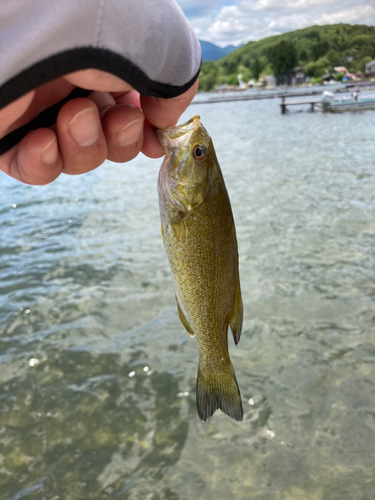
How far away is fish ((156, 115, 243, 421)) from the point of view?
1995 mm

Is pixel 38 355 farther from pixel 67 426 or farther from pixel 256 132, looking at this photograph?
pixel 256 132

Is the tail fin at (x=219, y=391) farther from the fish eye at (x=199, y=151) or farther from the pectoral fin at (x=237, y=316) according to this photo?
the fish eye at (x=199, y=151)

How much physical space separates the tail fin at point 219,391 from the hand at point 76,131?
4.42 ft

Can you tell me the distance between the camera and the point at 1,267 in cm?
835

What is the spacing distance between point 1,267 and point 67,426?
5.09m

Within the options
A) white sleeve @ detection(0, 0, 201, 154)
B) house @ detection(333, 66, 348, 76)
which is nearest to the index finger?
white sleeve @ detection(0, 0, 201, 154)

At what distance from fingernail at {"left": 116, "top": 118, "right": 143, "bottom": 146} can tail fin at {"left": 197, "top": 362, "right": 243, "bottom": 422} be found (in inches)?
53.1

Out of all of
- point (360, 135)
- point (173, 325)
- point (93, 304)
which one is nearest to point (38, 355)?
point (93, 304)

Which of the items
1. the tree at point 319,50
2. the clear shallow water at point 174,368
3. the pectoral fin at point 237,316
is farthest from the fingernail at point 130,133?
the tree at point 319,50

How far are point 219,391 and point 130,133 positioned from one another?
1.53 meters

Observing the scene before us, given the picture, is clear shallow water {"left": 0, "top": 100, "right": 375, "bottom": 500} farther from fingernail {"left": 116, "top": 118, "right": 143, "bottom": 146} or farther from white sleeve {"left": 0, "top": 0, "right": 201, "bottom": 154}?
white sleeve {"left": 0, "top": 0, "right": 201, "bottom": 154}

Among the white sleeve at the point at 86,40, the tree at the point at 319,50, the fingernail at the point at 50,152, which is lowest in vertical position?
the fingernail at the point at 50,152

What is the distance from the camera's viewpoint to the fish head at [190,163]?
1997mm

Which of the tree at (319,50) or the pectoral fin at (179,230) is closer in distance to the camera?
the pectoral fin at (179,230)
